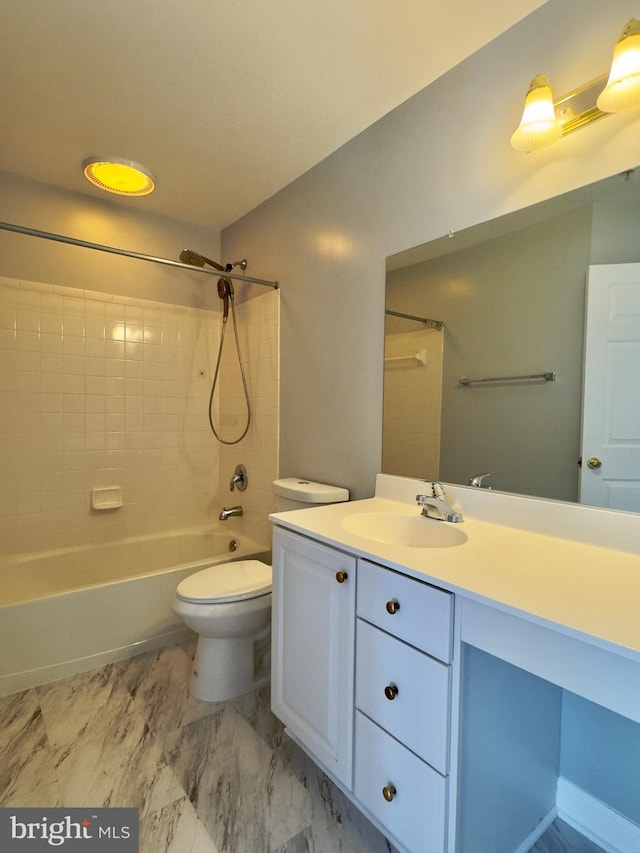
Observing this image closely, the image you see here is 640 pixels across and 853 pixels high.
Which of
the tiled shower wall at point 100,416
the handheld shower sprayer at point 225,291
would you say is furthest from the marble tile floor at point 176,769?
the handheld shower sprayer at point 225,291

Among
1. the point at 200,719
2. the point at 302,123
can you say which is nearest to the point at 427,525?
the point at 200,719

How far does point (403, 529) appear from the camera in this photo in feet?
4.65

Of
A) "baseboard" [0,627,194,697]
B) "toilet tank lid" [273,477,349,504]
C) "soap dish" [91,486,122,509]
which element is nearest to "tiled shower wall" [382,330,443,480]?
"toilet tank lid" [273,477,349,504]

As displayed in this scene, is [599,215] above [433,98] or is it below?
below

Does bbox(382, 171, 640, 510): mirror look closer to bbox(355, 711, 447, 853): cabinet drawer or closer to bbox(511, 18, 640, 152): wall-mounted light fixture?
bbox(511, 18, 640, 152): wall-mounted light fixture

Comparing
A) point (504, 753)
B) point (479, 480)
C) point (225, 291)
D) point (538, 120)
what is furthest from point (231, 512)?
point (538, 120)

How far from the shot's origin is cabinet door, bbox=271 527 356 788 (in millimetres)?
1116

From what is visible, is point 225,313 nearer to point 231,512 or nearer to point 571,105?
point 231,512

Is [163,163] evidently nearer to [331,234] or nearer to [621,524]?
[331,234]

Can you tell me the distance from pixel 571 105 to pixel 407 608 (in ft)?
4.54

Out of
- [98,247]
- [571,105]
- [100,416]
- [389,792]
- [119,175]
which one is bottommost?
[389,792]

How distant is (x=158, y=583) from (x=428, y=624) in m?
1.61

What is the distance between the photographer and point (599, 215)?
1087mm

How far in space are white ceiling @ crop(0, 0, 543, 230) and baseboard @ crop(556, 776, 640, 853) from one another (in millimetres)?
2260
